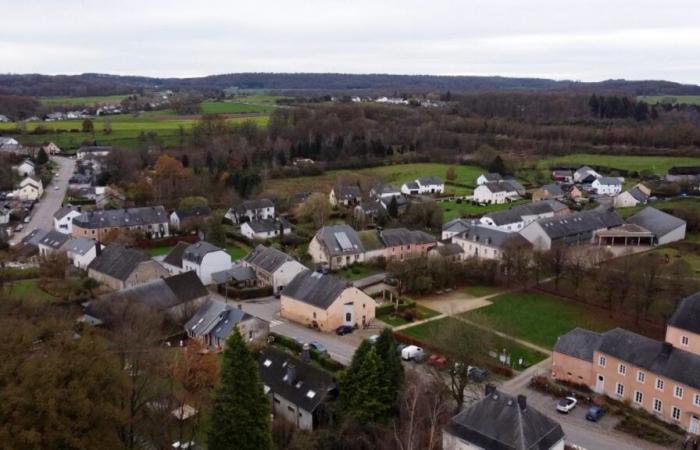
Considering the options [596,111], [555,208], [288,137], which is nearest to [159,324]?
[555,208]

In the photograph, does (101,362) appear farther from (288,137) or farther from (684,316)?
(288,137)

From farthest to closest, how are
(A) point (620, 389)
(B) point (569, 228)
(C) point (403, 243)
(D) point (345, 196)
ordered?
(D) point (345, 196), (B) point (569, 228), (C) point (403, 243), (A) point (620, 389)

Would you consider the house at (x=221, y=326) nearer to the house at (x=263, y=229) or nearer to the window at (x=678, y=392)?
the window at (x=678, y=392)

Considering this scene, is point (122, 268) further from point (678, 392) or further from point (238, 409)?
point (678, 392)

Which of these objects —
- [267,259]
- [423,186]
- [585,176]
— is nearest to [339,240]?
[267,259]

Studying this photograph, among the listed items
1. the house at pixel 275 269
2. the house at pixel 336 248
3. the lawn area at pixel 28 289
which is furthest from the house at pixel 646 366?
the lawn area at pixel 28 289
